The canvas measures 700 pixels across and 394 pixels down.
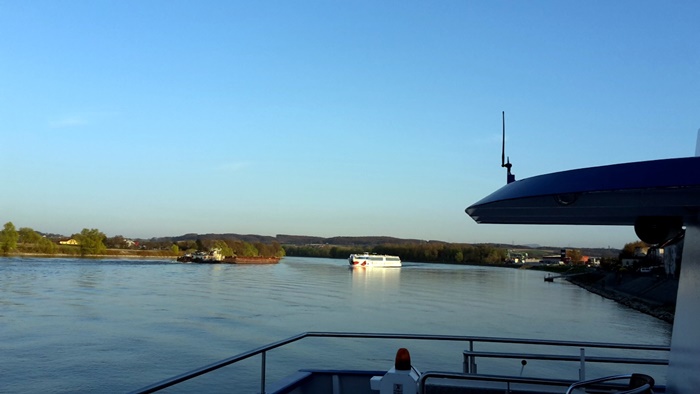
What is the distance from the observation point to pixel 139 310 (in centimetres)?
3838

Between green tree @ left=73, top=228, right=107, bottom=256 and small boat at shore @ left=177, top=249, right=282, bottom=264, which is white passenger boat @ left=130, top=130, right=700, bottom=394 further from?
green tree @ left=73, top=228, right=107, bottom=256

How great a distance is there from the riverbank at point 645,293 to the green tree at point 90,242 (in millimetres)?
118057

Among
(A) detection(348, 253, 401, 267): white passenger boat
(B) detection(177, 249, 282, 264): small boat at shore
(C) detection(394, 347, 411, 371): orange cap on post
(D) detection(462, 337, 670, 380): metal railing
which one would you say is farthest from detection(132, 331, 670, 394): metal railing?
(B) detection(177, 249, 282, 264): small boat at shore

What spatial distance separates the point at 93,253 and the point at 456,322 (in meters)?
136

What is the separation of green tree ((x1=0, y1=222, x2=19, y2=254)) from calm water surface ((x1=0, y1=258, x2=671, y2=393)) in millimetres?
87550

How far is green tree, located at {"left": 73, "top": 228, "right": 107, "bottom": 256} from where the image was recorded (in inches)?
5920

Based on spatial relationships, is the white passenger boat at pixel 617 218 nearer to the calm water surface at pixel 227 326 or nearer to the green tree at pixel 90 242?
the calm water surface at pixel 227 326

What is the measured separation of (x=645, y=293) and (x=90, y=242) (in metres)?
129

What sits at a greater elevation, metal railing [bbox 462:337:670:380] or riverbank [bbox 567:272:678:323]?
metal railing [bbox 462:337:670:380]

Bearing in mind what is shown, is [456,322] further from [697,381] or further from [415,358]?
[697,381]

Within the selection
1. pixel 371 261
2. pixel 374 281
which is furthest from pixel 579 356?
pixel 371 261

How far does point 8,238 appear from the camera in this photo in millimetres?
138000

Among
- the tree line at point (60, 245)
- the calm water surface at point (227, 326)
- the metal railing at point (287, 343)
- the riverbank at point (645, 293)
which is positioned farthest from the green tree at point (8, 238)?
the metal railing at point (287, 343)

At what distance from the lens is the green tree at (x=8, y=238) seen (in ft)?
449
